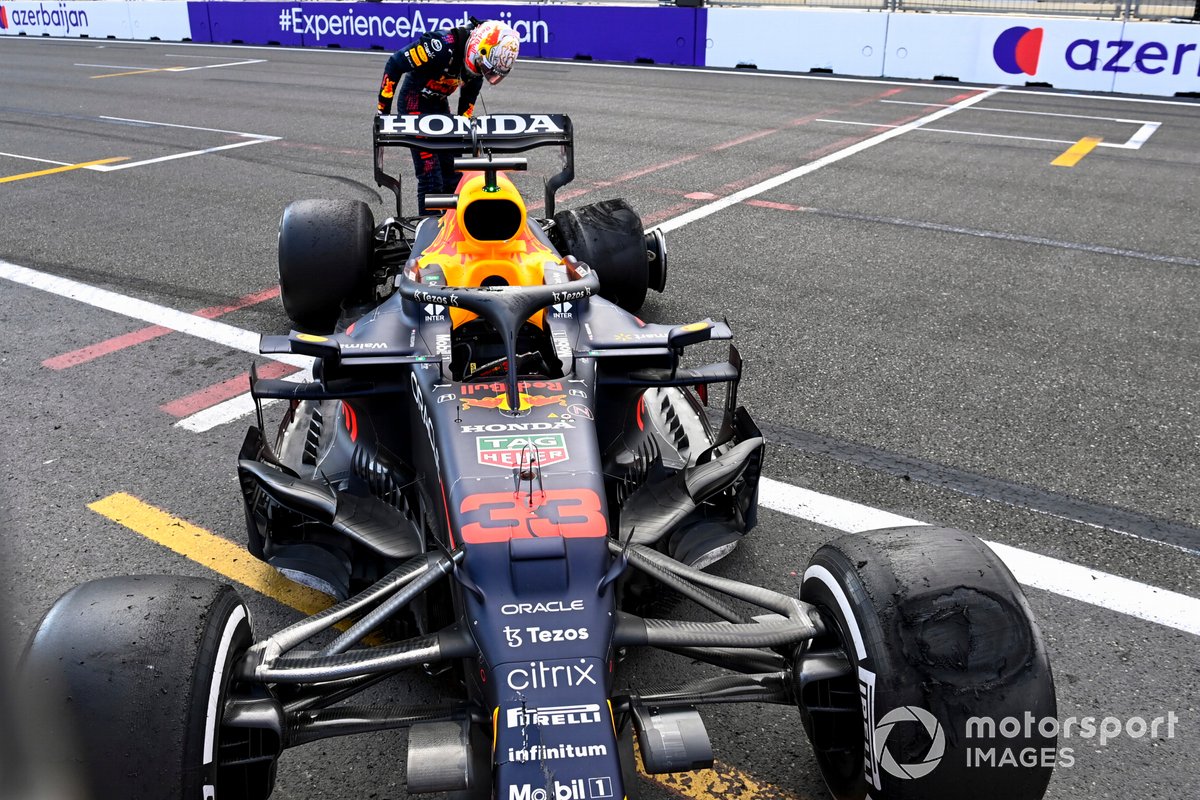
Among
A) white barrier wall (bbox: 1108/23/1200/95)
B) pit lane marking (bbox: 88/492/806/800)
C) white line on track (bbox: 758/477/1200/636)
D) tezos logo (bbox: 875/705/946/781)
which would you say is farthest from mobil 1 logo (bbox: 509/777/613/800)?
white barrier wall (bbox: 1108/23/1200/95)

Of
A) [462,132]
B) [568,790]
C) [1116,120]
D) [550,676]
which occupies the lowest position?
[568,790]

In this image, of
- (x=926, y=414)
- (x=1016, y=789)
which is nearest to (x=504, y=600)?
(x=1016, y=789)

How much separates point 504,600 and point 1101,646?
219cm

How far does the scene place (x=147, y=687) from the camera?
227 centimetres

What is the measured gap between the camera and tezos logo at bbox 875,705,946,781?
2393 millimetres

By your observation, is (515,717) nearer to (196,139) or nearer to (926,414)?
(926,414)

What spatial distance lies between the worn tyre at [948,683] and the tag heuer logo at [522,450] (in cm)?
98

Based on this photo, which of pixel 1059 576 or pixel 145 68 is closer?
pixel 1059 576

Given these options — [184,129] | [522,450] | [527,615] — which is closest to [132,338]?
[522,450]

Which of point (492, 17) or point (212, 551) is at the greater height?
point (492, 17)

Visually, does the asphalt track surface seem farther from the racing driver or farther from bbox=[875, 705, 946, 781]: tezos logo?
the racing driver

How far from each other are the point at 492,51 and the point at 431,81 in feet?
3.85

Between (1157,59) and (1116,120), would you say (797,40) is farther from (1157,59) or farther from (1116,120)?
(1116,120)

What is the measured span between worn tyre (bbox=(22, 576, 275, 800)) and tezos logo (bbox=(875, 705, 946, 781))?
1.48 meters
